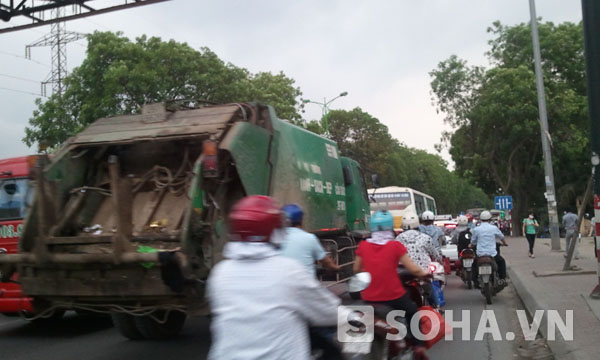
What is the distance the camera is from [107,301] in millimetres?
6703

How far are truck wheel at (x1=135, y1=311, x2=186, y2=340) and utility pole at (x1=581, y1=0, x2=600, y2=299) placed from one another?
22.1ft

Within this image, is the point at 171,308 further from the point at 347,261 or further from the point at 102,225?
the point at 347,261

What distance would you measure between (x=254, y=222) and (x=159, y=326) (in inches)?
237

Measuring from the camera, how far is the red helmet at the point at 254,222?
8.89 feet

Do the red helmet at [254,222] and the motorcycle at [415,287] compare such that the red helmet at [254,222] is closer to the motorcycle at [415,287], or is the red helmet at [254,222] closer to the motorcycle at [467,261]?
the motorcycle at [415,287]

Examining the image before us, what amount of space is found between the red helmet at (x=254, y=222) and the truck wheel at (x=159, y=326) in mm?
5375

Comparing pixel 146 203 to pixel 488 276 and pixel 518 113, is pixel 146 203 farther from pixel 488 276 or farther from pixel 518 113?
pixel 518 113

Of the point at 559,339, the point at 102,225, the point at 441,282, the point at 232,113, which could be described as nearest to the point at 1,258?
the point at 102,225

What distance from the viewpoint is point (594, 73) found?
10156 millimetres

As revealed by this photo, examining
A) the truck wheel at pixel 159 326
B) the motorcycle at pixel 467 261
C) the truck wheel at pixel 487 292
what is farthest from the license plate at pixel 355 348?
the motorcycle at pixel 467 261

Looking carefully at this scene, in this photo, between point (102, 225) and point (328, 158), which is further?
point (328, 158)

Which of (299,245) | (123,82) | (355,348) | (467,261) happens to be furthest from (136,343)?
(123,82)

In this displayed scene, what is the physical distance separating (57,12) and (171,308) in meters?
10.5

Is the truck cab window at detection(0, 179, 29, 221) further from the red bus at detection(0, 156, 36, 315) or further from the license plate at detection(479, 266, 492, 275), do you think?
the license plate at detection(479, 266, 492, 275)
